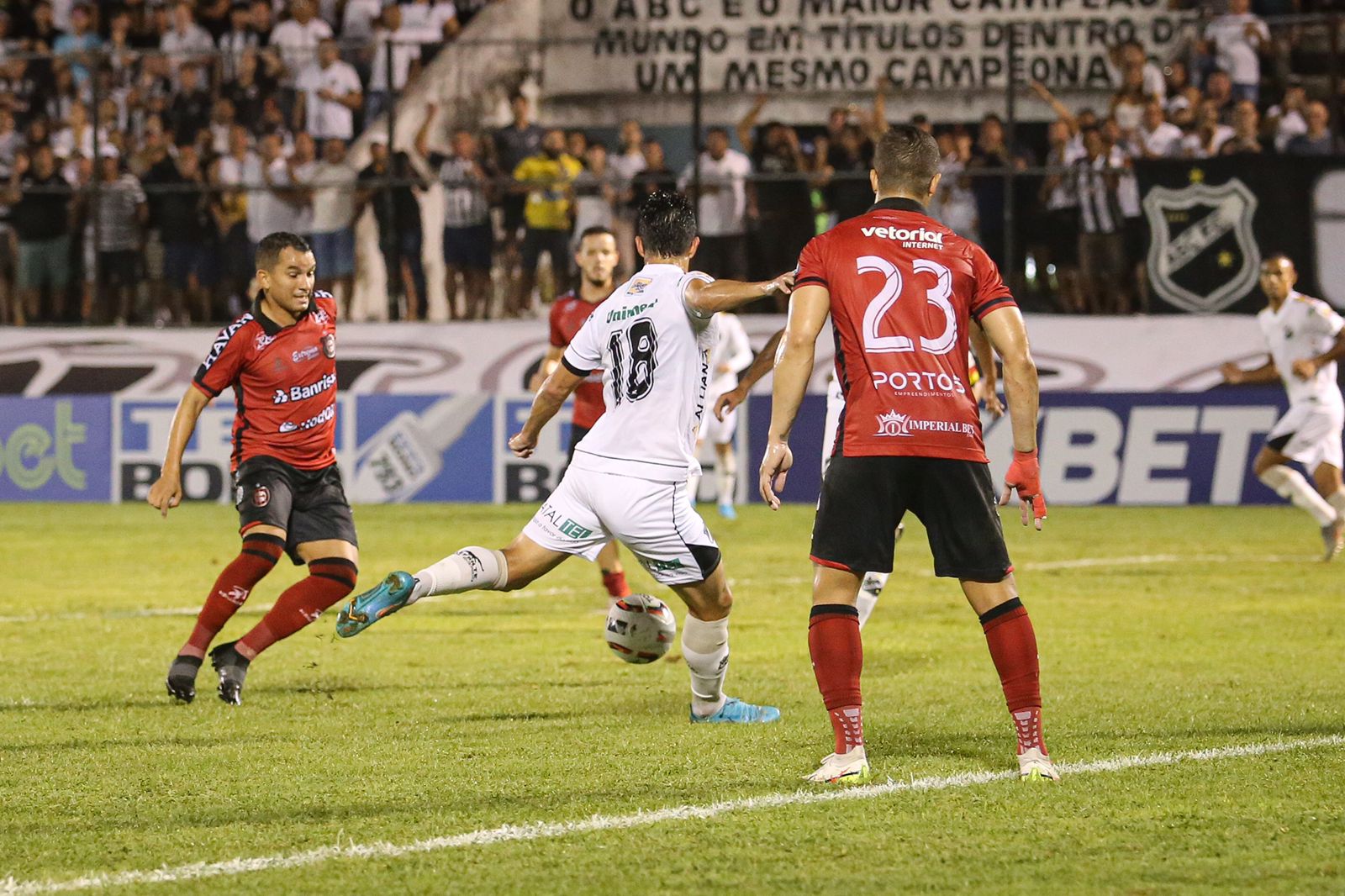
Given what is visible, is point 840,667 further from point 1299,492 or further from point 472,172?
point 472,172

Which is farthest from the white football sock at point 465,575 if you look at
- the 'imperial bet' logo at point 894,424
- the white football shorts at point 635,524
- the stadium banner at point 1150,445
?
the stadium banner at point 1150,445

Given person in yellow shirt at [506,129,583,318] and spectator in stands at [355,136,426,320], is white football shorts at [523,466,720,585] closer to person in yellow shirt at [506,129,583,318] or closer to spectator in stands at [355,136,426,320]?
person in yellow shirt at [506,129,583,318]

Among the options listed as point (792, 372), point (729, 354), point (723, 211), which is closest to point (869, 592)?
point (792, 372)

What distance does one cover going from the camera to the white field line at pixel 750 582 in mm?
11297

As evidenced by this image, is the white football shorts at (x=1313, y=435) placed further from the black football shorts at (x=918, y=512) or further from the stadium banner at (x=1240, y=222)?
the black football shorts at (x=918, y=512)

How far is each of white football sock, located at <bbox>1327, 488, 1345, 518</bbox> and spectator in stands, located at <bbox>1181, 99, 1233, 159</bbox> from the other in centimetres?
561

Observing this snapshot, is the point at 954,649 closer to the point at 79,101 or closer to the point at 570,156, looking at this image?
the point at 570,156

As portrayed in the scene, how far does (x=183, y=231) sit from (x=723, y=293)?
50.3 ft

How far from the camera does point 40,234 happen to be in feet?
68.7

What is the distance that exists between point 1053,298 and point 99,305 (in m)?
10.8

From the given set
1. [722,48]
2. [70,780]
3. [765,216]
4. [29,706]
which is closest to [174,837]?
[70,780]

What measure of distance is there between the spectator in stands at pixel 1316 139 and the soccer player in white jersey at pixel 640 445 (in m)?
13.8

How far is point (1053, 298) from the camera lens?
1945 cm

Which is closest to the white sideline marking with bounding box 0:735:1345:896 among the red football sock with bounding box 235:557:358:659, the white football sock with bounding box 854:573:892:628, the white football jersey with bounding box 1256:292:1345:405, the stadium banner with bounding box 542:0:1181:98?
the white football sock with bounding box 854:573:892:628
